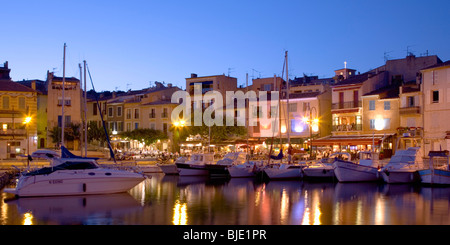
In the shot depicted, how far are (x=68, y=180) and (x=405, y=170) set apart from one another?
2273cm

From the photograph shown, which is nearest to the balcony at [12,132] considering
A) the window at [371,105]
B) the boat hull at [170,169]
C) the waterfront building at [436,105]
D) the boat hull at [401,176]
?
the boat hull at [170,169]

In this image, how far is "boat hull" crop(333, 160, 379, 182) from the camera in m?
38.0

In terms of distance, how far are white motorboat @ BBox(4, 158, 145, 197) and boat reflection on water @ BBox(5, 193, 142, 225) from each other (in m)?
0.44

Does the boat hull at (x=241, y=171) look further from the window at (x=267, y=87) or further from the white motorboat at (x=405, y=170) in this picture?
the window at (x=267, y=87)

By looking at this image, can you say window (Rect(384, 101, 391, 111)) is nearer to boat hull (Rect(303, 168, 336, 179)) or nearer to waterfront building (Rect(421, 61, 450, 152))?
waterfront building (Rect(421, 61, 450, 152))

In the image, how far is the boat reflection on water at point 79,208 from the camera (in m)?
22.1

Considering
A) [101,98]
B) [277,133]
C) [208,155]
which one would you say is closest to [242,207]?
[208,155]

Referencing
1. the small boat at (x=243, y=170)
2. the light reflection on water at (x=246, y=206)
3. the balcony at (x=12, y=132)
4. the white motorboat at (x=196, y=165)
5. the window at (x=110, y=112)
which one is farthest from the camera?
the window at (x=110, y=112)

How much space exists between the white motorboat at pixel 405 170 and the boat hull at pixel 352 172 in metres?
1.22

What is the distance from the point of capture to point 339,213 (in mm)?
23656

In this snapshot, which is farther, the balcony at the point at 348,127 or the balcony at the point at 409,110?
the balcony at the point at 348,127

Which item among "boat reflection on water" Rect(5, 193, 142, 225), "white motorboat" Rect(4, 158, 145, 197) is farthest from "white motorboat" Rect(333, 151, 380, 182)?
"white motorboat" Rect(4, 158, 145, 197)

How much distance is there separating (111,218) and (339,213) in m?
10.1

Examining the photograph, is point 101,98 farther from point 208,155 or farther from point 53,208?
point 53,208
